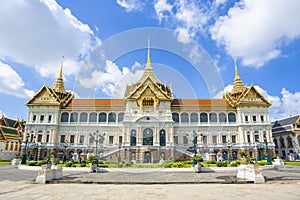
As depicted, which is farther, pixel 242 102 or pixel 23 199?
pixel 242 102

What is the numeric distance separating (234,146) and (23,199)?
36213mm

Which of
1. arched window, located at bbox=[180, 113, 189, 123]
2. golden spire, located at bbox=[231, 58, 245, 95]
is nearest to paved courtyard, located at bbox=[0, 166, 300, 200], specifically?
arched window, located at bbox=[180, 113, 189, 123]

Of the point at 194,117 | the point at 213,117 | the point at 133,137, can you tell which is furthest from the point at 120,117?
the point at 213,117

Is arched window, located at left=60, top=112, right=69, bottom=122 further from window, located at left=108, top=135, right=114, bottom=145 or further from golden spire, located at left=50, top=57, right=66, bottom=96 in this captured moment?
window, located at left=108, top=135, right=114, bottom=145

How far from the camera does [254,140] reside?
120 ft

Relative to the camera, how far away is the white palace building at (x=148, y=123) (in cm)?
3497

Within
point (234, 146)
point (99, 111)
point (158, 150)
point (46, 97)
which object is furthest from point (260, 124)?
point (46, 97)

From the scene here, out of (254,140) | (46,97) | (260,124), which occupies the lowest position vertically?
(254,140)

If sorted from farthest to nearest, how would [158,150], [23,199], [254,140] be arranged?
[254,140]
[158,150]
[23,199]

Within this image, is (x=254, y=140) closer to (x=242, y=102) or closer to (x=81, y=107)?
(x=242, y=102)

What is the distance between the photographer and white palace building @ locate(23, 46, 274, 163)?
3497cm

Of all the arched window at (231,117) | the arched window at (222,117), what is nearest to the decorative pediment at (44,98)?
the arched window at (222,117)

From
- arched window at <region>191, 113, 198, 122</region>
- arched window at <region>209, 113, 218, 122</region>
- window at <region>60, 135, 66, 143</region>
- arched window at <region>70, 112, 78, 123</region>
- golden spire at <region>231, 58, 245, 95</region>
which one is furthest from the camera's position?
golden spire at <region>231, 58, 245, 95</region>

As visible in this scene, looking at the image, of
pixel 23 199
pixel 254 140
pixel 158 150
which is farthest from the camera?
pixel 254 140
